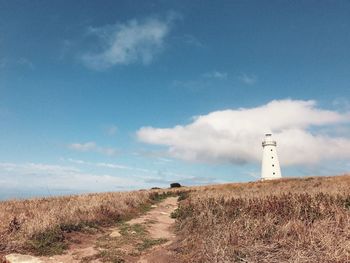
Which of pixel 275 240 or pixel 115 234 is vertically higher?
pixel 275 240

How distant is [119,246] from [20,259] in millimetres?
3195

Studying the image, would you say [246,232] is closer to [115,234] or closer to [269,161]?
[115,234]

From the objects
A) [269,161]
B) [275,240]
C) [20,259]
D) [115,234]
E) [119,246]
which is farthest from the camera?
[269,161]

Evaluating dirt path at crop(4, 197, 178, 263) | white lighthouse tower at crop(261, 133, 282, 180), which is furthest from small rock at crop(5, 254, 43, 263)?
white lighthouse tower at crop(261, 133, 282, 180)

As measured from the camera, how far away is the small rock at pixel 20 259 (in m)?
9.77

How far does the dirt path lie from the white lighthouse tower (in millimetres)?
58101

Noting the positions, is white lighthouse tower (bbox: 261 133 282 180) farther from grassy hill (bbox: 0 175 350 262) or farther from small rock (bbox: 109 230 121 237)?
small rock (bbox: 109 230 121 237)

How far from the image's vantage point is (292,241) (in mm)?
9484

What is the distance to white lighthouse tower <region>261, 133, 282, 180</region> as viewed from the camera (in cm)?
7131

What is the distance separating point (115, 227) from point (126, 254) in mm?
5219

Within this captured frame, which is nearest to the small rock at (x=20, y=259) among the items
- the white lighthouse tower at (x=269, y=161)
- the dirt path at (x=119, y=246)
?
the dirt path at (x=119, y=246)

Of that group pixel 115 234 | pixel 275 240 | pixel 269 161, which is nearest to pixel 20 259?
pixel 115 234

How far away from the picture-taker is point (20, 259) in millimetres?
9914

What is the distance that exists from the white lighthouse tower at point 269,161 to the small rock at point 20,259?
64428 mm
